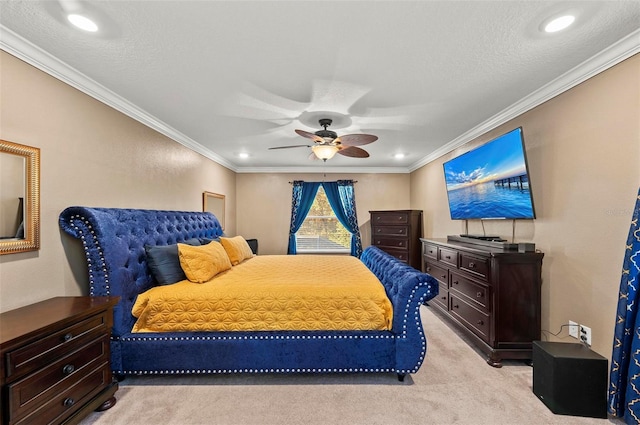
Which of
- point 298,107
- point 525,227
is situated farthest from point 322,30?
point 525,227

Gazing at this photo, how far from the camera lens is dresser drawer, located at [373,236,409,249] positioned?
5.36m

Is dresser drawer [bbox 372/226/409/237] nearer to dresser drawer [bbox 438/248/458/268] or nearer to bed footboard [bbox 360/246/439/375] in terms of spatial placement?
dresser drawer [bbox 438/248/458/268]

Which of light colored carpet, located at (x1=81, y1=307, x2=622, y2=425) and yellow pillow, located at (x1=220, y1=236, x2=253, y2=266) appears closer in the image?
light colored carpet, located at (x1=81, y1=307, x2=622, y2=425)

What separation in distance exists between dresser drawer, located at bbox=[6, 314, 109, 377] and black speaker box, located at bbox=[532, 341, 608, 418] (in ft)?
10.4

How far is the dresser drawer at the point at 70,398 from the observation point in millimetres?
1517

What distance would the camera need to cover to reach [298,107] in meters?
2.82

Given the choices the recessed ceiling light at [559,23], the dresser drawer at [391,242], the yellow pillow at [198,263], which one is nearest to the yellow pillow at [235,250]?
the yellow pillow at [198,263]

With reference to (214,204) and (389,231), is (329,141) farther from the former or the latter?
(389,231)

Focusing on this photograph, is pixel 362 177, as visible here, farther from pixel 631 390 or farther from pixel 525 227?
pixel 631 390

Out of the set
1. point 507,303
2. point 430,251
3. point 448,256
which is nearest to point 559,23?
point 507,303

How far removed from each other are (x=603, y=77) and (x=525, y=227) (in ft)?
4.53

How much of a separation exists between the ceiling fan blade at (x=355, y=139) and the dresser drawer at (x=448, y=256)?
1.66m

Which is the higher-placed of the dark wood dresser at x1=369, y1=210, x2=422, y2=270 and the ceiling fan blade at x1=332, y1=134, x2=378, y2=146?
the ceiling fan blade at x1=332, y1=134, x2=378, y2=146

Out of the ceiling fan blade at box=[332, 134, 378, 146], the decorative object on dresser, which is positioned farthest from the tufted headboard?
the decorative object on dresser
